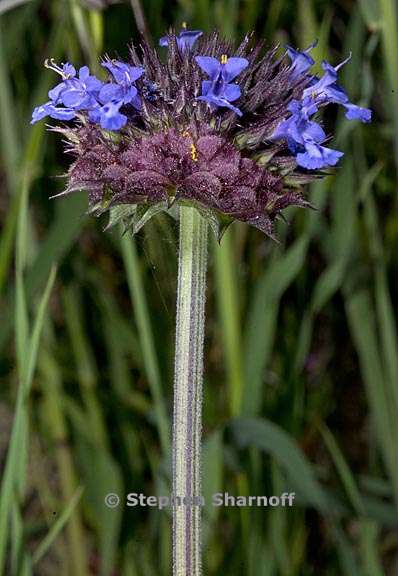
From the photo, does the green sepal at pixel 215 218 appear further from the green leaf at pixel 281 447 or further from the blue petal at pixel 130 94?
the green leaf at pixel 281 447

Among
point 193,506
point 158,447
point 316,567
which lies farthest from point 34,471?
point 193,506

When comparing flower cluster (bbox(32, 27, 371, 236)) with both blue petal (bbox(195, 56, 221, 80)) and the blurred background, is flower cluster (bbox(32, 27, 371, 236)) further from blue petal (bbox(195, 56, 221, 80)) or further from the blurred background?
the blurred background

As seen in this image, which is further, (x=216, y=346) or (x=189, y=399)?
(x=216, y=346)

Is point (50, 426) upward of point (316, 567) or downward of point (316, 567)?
upward

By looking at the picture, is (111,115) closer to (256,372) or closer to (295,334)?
(256,372)

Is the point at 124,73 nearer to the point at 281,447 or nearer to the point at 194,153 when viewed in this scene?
the point at 194,153

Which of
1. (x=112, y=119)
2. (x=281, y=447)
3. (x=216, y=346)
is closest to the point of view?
(x=112, y=119)

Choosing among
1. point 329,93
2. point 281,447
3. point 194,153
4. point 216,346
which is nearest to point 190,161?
point 194,153

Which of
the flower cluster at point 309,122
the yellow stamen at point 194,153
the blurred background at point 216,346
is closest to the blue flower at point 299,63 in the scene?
the flower cluster at point 309,122
